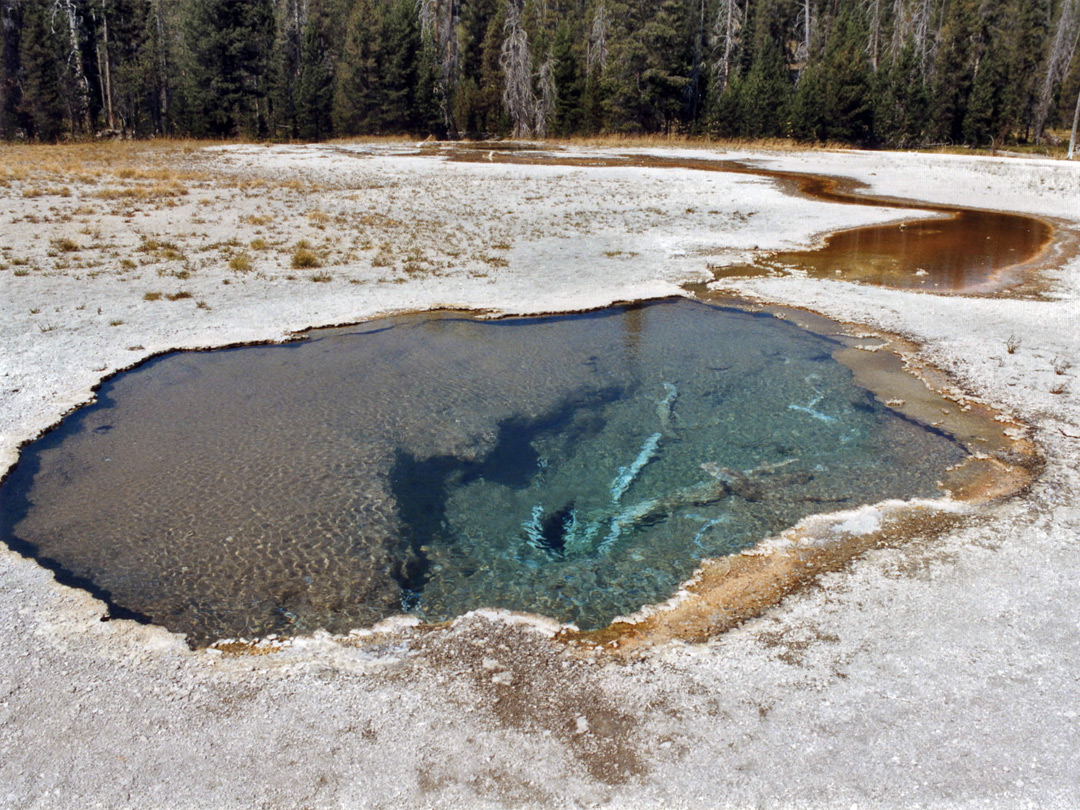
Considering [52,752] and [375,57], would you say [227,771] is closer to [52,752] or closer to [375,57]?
[52,752]

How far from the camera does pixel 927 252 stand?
628 inches

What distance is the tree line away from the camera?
43719 mm

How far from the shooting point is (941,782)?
138 inches

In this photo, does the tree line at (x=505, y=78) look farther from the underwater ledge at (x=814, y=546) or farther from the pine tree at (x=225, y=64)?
the underwater ledge at (x=814, y=546)

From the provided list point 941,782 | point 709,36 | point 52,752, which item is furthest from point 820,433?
point 709,36

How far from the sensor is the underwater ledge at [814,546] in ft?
15.3

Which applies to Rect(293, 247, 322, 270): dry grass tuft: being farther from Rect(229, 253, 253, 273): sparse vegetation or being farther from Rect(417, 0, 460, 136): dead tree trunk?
Rect(417, 0, 460, 136): dead tree trunk

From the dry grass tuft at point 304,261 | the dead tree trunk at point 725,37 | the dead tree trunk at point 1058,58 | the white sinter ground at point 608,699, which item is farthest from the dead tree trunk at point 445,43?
the white sinter ground at point 608,699

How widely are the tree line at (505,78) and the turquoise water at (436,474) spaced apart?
40.6 m

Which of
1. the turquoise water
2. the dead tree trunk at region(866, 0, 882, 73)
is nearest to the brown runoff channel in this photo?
the turquoise water

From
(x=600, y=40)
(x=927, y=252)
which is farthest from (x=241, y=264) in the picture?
(x=600, y=40)

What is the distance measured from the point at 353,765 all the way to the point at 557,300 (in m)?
8.41

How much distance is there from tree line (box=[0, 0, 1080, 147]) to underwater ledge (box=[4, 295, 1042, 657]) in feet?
132

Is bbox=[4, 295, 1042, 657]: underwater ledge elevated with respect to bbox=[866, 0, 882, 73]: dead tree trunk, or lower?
lower
